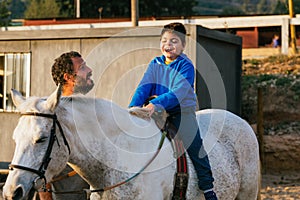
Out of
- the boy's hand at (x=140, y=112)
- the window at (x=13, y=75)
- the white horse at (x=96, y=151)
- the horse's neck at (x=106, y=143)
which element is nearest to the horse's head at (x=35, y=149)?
the white horse at (x=96, y=151)

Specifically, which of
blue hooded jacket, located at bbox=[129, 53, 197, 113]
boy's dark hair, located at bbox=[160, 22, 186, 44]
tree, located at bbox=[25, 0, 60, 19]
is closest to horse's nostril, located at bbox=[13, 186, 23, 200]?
blue hooded jacket, located at bbox=[129, 53, 197, 113]

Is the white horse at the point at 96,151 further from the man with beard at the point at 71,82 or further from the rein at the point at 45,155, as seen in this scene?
the man with beard at the point at 71,82

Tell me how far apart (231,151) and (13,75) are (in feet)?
19.9

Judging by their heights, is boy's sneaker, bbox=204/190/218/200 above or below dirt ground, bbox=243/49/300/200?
above

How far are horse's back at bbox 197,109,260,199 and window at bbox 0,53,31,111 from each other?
556 centimetres

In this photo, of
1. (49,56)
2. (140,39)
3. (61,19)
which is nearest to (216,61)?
(140,39)

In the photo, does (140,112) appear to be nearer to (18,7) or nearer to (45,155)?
(45,155)

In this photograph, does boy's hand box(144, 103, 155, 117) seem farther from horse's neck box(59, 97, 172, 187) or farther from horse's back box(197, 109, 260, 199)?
horse's back box(197, 109, 260, 199)

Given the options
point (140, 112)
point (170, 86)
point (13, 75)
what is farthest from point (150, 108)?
point (13, 75)

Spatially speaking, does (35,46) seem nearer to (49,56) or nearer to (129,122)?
(49,56)

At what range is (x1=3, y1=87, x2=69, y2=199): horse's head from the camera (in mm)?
3406

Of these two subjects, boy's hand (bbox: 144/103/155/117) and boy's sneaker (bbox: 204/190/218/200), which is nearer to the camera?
boy's hand (bbox: 144/103/155/117)

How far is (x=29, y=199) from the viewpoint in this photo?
3.48 m

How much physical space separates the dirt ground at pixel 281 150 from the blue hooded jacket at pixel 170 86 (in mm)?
6063
